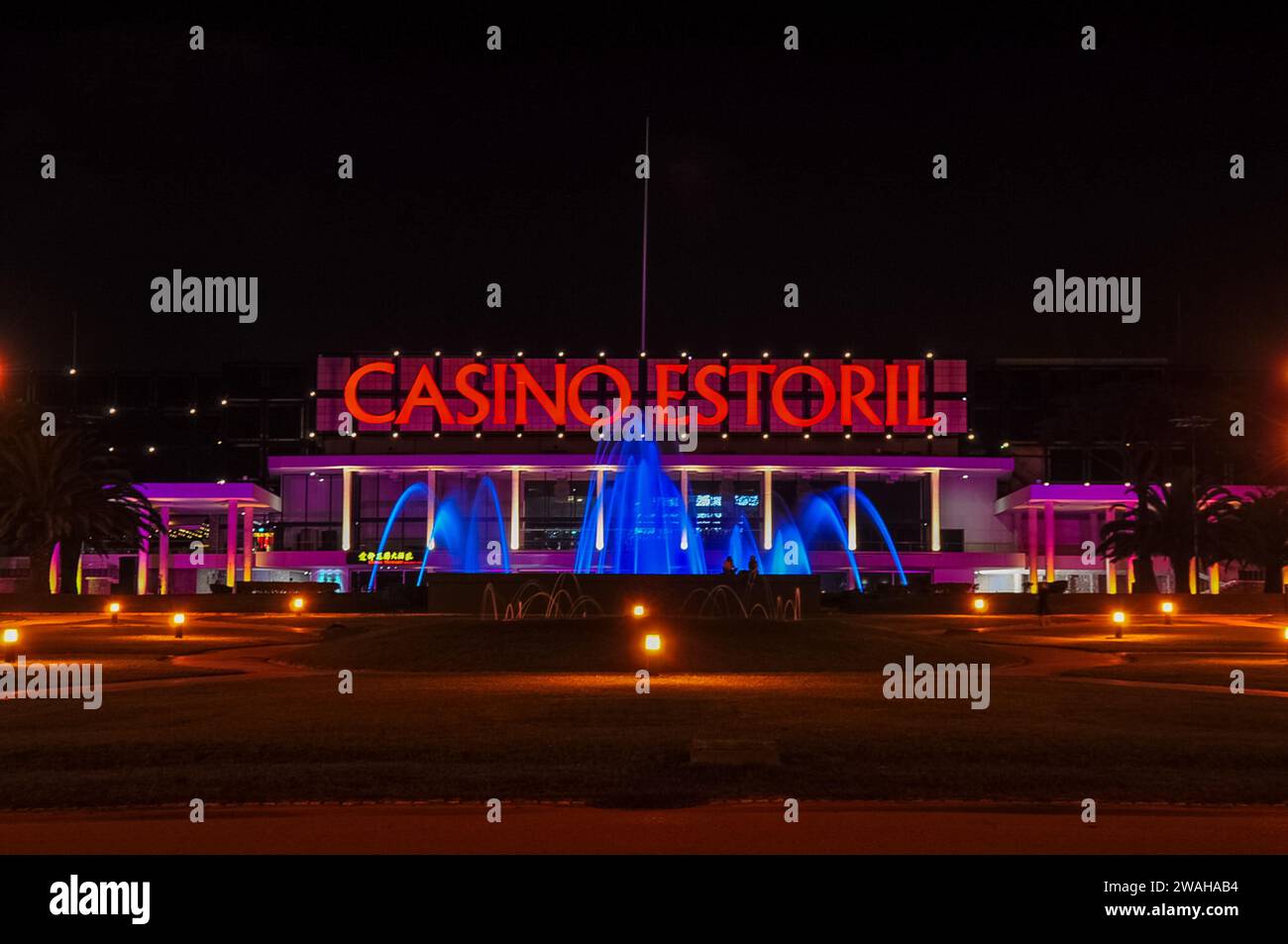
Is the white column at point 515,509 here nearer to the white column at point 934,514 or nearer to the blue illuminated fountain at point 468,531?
the blue illuminated fountain at point 468,531

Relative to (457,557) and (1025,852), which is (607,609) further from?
(457,557)

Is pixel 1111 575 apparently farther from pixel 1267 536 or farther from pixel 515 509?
pixel 515 509

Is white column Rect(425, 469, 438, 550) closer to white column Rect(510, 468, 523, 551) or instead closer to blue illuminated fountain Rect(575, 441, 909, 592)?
white column Rect(510, 468, 523, 551)

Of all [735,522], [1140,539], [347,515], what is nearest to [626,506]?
[735,522]

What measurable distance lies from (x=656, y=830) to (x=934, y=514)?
8371 centimetres

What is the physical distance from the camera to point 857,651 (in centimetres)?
3216

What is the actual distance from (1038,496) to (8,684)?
239ft

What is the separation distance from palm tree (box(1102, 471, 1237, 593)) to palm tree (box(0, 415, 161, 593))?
52086mm

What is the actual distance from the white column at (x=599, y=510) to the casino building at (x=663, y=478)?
19 centimetres

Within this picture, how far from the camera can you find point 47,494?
6944 cm

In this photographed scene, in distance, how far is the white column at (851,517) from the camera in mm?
93062

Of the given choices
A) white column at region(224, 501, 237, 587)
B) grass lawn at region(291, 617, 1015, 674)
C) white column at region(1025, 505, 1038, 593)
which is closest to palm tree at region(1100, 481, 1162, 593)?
white column at region(1025, 505, 1038, 593)

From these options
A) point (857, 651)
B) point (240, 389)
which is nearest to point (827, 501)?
point (240, 389)

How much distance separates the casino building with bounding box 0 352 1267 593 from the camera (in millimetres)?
92562
